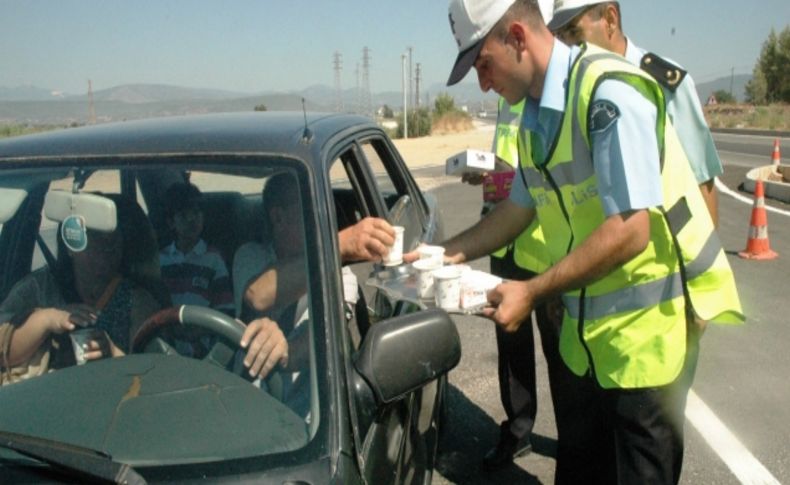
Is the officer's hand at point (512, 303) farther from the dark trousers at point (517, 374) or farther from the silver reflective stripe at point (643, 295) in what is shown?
the dark trousers at point (517, 374)

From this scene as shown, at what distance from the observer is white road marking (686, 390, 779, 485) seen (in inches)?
144

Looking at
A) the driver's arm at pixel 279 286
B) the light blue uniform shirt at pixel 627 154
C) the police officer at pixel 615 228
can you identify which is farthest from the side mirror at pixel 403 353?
the light blue uniform shirt at pixel 627 154

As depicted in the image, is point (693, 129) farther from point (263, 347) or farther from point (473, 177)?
point (263, 347)

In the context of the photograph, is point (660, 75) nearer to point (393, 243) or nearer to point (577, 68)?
point (577, 68)

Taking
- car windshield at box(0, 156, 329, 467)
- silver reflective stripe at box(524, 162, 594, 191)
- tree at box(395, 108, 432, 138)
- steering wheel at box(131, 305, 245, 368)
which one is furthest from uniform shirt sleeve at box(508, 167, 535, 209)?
tree at box(395, 108, 432, 138)

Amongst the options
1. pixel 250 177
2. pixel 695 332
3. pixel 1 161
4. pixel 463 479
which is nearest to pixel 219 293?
pixel 250 177

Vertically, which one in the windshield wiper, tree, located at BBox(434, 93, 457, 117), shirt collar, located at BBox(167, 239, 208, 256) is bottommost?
tree, located at BBox(434, 93, 457, 117)

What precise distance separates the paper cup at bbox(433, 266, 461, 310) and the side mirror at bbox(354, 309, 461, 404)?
26 centimetres

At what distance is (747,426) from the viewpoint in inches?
166

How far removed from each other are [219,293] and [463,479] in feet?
6.87

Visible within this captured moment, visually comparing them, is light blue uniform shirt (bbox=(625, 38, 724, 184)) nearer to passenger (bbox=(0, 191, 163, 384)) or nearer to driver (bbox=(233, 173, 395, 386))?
driver (bbox=(233, 173, 395, 386))

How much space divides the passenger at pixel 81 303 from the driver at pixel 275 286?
0.27 metres

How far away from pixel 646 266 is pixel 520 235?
3.57 feet

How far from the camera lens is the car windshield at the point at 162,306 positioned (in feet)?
5.74
